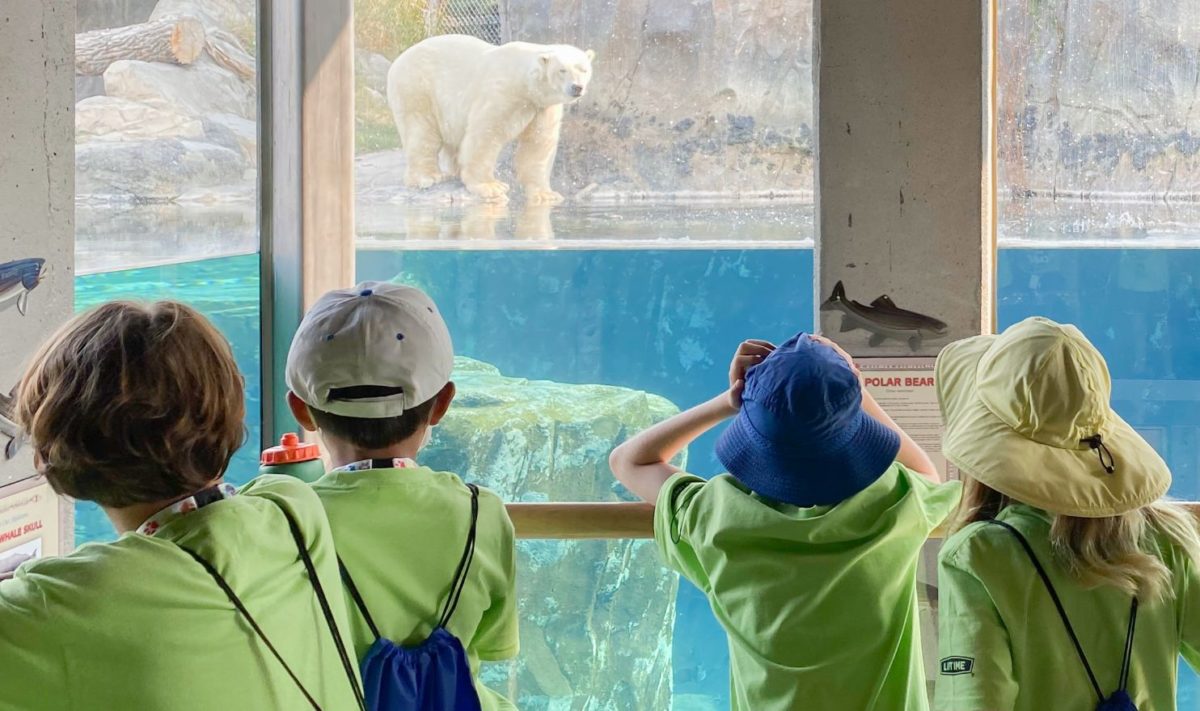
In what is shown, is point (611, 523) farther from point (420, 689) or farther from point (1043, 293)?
point (1043, 293)

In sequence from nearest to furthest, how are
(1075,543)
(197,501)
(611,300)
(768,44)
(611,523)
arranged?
(197,501) < (1075,543) < (611,523) < (768,44) < (611,300)

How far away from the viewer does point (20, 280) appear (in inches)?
64.7

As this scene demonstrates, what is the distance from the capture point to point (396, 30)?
352 cm

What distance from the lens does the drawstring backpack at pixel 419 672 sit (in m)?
1.25

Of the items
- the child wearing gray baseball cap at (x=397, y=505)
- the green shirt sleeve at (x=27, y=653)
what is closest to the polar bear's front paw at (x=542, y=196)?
the child wearing gray baseball cap at (x=397, y=505)

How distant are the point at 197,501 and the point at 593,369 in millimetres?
2970

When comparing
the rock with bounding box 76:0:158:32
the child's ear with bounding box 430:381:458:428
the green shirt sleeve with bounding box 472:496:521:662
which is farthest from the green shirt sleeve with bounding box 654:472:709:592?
the rock with bounding box 76:0:158:32

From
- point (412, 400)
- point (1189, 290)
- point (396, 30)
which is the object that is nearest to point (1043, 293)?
point (1189, 290)

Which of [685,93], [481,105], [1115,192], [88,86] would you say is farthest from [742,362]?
[1115,192]

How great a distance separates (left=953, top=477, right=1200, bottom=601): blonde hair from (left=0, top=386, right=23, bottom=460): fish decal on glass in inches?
54.3

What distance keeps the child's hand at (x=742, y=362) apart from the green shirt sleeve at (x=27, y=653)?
2.94 ft

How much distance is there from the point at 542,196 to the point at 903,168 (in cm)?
160

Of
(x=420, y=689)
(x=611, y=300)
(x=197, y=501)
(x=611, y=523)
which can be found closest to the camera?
(x=197, y=501)

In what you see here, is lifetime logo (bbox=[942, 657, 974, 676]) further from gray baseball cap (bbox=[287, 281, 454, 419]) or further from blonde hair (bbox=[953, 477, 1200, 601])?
gray baseball cap (bbox=[287, 281, 454, 419])
